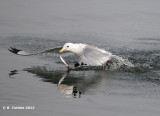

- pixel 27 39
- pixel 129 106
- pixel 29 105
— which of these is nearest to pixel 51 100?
pixel 29 105

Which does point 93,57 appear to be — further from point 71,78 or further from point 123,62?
point 123,62

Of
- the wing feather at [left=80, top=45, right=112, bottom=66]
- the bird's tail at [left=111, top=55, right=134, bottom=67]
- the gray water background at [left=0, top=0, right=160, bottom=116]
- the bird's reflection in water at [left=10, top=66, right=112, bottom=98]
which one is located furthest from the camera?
the bird's tail at [left=111, top=55, right=134, bottom=67]

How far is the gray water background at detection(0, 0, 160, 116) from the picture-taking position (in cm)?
831

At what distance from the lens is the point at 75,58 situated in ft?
42.1

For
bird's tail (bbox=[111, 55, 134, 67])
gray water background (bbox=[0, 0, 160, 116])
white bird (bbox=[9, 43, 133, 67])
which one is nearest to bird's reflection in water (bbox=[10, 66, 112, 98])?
gray water background (bbox=[0, 0, 160, 116])

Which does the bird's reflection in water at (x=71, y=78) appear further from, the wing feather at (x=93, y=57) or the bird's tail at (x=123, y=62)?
the bird's tail at (x=123, y=62)

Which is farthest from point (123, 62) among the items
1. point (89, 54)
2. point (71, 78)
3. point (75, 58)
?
point (71, 78)

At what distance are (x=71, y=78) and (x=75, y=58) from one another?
2.55m

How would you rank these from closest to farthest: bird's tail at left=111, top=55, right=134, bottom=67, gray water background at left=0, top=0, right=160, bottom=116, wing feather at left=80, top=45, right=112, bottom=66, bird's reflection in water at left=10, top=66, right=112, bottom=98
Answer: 1. gray water background at left=0, top=0, right=160, bottom=116
2. bird's reflection in water at left=10, top=66, right=112, bottom=98
3. wing feather at left=80, top=45, right=112, bottom=66
4. bird's tail at left=111, top=55, right=134, bottom=67

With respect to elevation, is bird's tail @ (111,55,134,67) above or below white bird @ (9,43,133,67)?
below

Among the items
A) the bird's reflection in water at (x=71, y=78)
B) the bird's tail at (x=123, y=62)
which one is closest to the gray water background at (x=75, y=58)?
the bird's reflection in water at (x=71, y=78)

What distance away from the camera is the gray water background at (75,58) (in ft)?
27.2

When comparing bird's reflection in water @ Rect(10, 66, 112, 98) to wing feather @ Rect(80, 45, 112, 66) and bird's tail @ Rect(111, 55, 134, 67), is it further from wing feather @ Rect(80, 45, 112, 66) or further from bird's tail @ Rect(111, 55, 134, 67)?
bird's tail @ Rect(111, 55, 134, 67)

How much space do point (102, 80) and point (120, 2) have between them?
10.0 m
